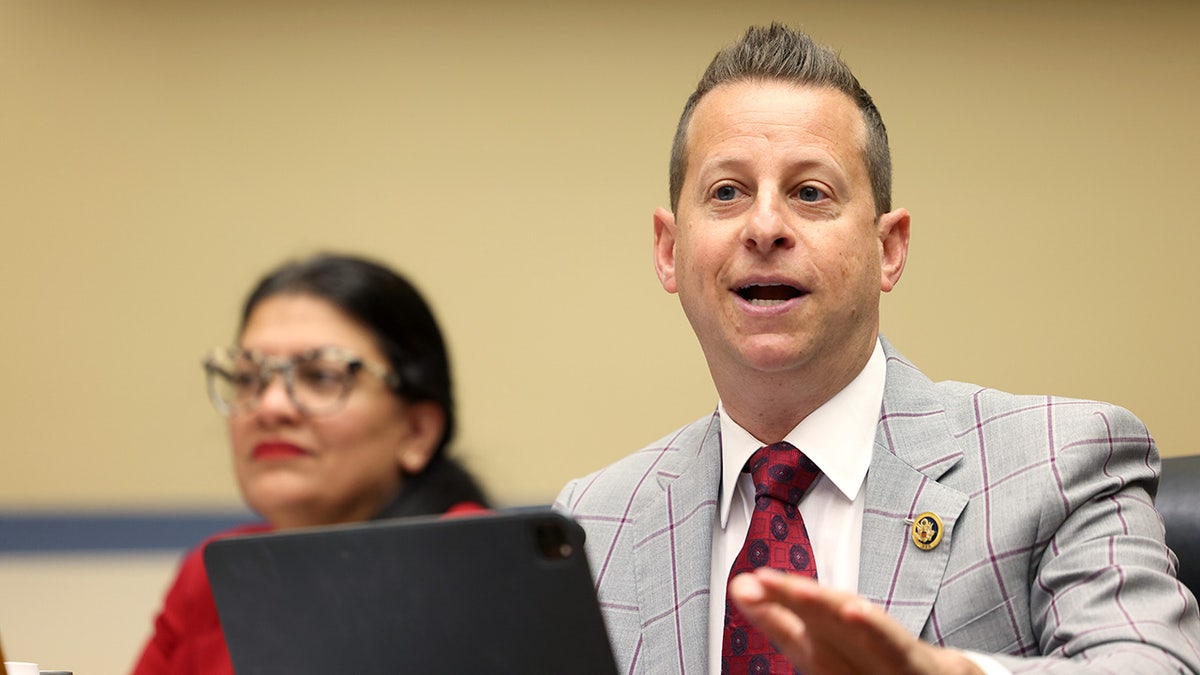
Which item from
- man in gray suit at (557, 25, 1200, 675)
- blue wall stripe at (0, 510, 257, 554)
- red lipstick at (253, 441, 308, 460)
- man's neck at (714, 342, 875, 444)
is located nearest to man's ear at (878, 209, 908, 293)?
man in gray suit at (557, 25, 1200, 675)

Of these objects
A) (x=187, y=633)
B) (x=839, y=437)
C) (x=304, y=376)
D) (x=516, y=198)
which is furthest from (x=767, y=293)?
(x=516, y=198)

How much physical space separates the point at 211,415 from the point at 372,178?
74 cm

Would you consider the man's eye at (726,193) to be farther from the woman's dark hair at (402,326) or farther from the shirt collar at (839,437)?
the woman's dark hair at (402,326)

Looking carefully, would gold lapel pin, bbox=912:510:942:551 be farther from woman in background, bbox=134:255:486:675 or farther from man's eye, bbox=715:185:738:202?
woman in background, bbox=134:255:486:675

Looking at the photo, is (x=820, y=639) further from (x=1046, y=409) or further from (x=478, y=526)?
(x=1046, y=409)

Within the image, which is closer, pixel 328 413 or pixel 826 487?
pixel 826 487

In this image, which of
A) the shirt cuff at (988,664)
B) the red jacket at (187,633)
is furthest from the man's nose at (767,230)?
the red jacket at (187,633)

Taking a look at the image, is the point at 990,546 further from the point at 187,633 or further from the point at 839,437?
the point at 187,633

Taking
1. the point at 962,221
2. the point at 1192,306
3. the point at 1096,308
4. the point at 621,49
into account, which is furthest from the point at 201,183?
the point at 1192,306

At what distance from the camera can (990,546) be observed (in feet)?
4.22

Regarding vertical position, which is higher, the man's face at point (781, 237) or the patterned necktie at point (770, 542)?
the man's face at point (781, 237)

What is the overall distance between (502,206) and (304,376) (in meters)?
1.39

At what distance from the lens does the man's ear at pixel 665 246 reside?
1.67 metres

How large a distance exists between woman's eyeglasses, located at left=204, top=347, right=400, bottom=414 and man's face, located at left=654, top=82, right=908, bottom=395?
60 cm
